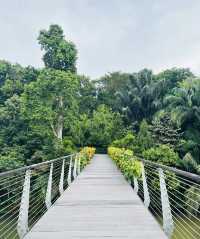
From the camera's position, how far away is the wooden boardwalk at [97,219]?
4.39m

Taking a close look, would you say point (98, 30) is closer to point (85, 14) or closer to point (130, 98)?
point (85, 14)

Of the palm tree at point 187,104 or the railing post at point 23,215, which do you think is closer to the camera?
the railing post at point 23,215

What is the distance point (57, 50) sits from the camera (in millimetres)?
36125

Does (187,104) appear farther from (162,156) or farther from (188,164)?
(162,156)

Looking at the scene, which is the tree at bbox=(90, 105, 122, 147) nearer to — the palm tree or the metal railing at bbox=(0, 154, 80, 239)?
the palm tree

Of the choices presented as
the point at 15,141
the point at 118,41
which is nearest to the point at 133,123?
the point at 118,41

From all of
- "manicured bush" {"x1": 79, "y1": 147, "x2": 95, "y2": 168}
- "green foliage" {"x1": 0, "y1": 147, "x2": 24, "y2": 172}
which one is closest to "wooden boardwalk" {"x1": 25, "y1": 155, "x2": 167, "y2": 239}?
"manicured bush" {"x1": 79, "y1": 147, "x2": 95, "y2": 168}

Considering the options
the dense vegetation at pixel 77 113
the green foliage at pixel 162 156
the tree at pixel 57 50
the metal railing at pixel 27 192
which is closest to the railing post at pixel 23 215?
the metal railing at pixel 27 192

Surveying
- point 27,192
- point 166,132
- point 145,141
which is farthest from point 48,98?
point 27,192

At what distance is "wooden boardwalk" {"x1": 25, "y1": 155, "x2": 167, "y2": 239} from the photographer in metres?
4.39

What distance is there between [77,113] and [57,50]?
6.83m

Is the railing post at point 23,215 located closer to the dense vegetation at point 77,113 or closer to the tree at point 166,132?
the dense vegetation at point 77,113

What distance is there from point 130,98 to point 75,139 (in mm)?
7189

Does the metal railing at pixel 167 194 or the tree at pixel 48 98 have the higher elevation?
the tree at pixel 48 98
